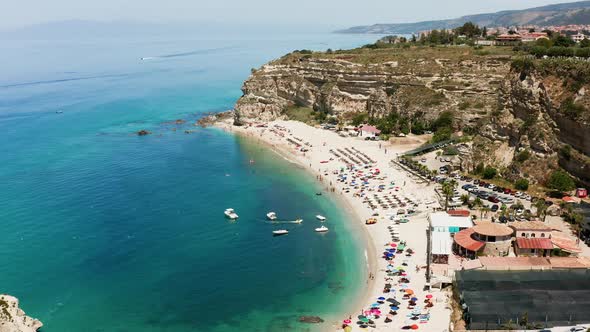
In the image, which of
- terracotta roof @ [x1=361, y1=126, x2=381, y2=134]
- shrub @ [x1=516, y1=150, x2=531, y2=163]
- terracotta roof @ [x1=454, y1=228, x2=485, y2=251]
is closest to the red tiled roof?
terracotta roof @ [x1=454, y1=228, x2=485, y2=251]

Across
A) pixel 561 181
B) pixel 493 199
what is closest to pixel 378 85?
pixel 493 199

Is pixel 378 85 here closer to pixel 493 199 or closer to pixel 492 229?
pixel 493 199

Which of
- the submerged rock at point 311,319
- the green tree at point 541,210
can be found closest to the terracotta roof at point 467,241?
the green tree at point 541,210

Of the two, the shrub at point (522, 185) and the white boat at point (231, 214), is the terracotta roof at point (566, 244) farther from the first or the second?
the white boat at point (231, 214)

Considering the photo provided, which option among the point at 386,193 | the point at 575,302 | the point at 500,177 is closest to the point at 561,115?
the point at 500,177

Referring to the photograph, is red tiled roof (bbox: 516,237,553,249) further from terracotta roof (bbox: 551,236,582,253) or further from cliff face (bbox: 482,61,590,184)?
cliff face (bbox: 482,61,590,184)

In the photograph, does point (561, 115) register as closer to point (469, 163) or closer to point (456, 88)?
point (469, 163)
